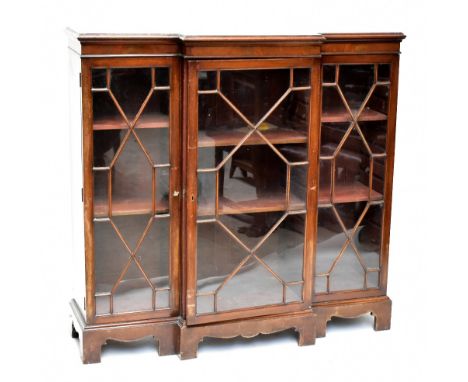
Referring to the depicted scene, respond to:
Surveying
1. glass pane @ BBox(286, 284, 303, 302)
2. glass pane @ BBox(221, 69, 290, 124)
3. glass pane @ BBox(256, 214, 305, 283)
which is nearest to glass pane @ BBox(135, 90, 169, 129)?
glass pane @ BBox(221, 69, 290, 124)

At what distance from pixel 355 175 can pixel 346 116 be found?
0.29 m

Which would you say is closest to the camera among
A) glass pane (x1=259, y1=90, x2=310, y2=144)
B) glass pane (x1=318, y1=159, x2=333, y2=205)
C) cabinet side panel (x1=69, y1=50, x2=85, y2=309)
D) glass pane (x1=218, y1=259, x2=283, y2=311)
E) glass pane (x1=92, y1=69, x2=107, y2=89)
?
glass pane (x1=92, y1=69, x2=107, y2=89)

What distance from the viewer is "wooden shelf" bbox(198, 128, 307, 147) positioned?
14.3ft

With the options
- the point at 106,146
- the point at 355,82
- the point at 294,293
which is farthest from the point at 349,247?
the point at 106,146

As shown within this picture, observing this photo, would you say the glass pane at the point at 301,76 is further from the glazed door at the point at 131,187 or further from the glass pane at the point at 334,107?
the glazed door at the point at 131,187

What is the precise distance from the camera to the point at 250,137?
14.5 feet

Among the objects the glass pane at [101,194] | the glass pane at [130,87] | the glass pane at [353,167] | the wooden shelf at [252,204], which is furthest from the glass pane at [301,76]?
the glass pane at [101,194]

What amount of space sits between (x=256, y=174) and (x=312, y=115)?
0.35 meters

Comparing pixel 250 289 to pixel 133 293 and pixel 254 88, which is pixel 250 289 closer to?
pixel 133 293

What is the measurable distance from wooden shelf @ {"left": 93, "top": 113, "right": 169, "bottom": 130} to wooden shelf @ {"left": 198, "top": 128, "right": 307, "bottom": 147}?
0.54ft

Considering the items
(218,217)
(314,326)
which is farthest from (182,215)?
(314,326)

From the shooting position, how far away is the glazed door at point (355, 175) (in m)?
4.59

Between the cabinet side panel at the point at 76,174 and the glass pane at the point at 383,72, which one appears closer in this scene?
the cabinet side panel at the point at 76,174

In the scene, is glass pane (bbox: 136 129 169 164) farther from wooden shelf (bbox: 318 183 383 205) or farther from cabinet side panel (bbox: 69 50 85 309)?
wooden shelf (bbox: 318 183 383 205)
